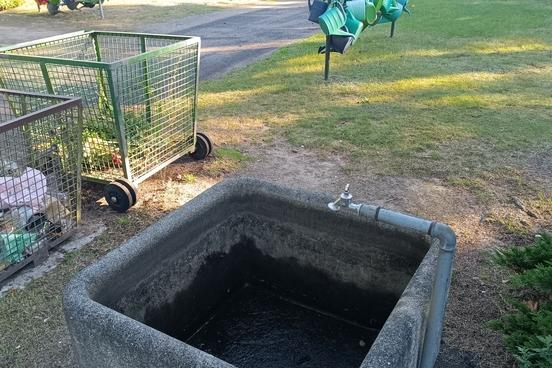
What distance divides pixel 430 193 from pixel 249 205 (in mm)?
1964

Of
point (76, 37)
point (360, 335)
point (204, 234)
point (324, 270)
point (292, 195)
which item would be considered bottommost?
point (360, 335)

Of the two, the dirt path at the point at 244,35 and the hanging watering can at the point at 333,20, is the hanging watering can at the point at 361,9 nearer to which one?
the hanging watering can at the point at 333,20

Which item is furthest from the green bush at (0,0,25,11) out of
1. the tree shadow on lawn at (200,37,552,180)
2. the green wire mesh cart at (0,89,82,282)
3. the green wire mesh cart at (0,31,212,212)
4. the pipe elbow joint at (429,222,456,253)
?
the pipe elbow joint at (429,222,456,253)

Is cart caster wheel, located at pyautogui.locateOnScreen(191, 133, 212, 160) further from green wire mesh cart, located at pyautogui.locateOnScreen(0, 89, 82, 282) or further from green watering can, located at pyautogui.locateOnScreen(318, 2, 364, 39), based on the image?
green watering can, located at pyautogui.locateOnScreen(318, 2, 364, 39)

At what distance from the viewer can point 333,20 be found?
6840 millimetres

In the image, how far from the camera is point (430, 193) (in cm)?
417

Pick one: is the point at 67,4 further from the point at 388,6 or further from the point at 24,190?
the point at 24,190

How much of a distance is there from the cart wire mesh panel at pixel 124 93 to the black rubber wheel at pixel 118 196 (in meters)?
0.13

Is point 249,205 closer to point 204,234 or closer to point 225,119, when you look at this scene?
point 204,234

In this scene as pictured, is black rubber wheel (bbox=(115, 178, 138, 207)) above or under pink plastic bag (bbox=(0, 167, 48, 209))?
under

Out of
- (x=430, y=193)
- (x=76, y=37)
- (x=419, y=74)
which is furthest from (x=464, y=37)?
(x=76, y=37)

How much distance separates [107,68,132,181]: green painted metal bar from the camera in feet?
11.5

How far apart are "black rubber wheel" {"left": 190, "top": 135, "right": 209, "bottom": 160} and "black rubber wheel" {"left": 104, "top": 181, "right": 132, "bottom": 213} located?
110cm

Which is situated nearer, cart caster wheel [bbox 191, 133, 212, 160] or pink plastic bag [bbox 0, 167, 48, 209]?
pink plastic bag [bbox 0, 167, 48, 209]
